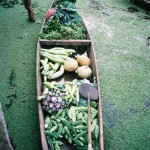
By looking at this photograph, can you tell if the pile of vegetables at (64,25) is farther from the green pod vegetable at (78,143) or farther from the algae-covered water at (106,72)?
the green pod vegetable at (78,143)

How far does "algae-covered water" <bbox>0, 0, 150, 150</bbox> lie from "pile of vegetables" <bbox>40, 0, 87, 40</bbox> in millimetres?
664

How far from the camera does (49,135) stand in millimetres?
3307

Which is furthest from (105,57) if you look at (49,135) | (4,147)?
(4,147)

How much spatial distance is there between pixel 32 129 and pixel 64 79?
1268 mm

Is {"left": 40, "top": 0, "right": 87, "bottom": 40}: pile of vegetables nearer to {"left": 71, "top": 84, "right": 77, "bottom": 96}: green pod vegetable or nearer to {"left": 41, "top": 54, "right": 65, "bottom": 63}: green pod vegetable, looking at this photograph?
{"left": 41, "top": 54, "right": 65, "bottom": 63}: green pod vegetable

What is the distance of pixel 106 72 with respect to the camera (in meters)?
5.35

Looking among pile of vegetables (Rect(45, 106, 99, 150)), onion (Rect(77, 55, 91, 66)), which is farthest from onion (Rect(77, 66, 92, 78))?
pile of vegetables (Rect(45, 106, 99, 150))

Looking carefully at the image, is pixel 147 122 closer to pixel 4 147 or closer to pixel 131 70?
pixel 131 70

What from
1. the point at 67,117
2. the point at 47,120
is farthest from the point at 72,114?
the point at 47,120

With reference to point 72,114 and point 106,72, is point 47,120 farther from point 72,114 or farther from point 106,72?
point 106,72

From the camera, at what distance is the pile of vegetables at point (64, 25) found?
216 inches

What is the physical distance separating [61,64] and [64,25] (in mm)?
1587

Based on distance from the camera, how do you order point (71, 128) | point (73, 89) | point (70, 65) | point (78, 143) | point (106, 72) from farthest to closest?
point (106, 72)
point (70, 65)
point (73, 89)
point (71, 128)
point (78, 143)

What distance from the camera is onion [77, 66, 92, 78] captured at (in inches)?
179
